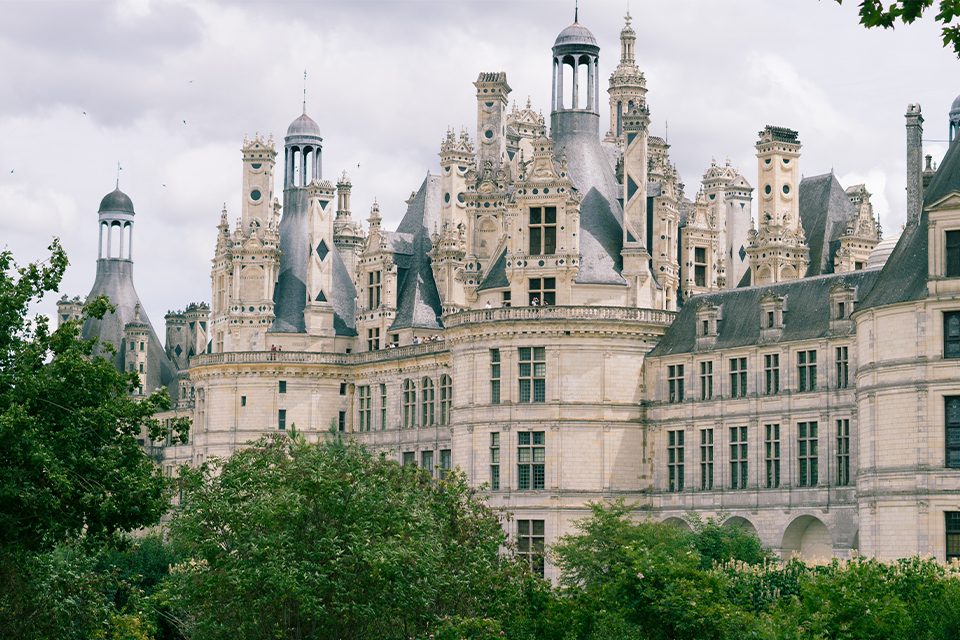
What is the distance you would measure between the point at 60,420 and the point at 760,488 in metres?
34.3

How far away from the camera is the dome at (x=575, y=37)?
8375cm

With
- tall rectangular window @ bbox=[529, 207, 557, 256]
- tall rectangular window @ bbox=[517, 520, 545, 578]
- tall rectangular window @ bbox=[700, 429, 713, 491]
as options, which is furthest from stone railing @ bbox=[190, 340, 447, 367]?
tall rectangular window @ bbox=[700, 429, 713, 491]

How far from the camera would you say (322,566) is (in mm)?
47094

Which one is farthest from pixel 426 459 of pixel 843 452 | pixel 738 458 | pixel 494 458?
pixel 843 452

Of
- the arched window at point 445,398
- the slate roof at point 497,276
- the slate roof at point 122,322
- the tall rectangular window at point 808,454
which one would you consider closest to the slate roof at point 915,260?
the tall rectangular window at point 808,454

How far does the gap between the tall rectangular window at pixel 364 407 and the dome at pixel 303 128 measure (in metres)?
14.0

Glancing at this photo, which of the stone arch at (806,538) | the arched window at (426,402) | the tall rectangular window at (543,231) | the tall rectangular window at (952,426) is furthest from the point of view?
the arched window at (426,402)

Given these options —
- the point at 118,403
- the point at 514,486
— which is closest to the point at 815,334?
the point at 514,486

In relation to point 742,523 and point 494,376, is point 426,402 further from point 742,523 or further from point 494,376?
point 742,523

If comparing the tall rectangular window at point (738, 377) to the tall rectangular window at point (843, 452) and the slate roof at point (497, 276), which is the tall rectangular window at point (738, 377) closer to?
the tall rectangular window at point (843, 452)

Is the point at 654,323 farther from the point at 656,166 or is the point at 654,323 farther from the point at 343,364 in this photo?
the point at 343,364

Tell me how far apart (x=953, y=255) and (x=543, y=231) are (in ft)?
73.4

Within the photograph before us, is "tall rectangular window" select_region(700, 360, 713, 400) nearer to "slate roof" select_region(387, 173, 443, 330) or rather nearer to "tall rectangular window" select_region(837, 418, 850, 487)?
"tall rectangular window" select_region(837, 418, 850, 487)

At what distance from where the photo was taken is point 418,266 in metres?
94.2
